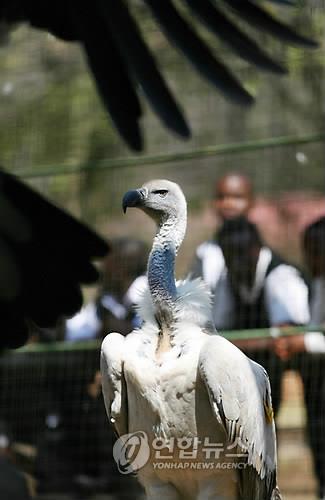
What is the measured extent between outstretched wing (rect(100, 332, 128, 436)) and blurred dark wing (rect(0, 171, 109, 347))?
950 mm

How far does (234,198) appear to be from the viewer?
9070 millimetres

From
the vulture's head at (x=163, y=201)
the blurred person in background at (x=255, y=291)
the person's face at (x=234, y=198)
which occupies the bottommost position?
the blurred person in background at (x=255, y=291)

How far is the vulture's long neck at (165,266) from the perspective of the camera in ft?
19.8

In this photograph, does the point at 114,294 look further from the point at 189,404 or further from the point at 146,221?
the point at 189,404

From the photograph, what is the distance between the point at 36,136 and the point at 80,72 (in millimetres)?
857

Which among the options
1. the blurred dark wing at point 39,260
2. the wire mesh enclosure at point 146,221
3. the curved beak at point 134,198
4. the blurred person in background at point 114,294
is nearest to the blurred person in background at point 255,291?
the wire mesh enclosure at point 146,221

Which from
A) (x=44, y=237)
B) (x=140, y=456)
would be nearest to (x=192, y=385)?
(x=140, y=456)

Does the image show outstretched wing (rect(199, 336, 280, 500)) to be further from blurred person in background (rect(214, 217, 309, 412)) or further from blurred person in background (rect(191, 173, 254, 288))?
blurred person in background (rect(191, 173, 254, 288))

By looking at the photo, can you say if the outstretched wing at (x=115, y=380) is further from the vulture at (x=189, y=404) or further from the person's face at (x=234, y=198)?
the person's face at (x=234, y=198)

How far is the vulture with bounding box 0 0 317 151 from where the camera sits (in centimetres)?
592

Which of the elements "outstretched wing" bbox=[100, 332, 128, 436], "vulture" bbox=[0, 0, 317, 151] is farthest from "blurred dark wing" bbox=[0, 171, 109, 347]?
"outstretched wing" bbox=[100, 332, 128, 436]

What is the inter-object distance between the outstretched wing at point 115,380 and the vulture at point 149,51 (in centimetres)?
78

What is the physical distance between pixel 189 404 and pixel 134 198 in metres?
0.87

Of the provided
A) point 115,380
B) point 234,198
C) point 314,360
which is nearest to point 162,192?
point 115,380
